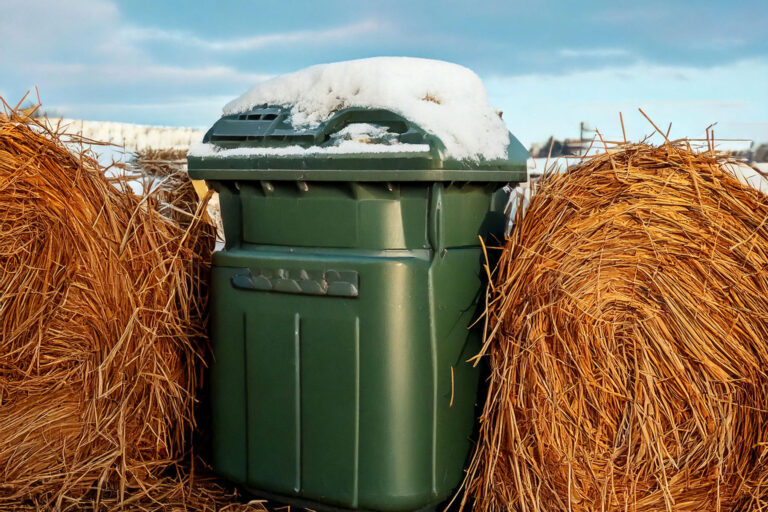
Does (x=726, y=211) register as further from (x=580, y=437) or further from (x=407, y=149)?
(x=407, y=149)

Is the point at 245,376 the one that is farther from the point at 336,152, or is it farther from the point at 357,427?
the point at 336,152

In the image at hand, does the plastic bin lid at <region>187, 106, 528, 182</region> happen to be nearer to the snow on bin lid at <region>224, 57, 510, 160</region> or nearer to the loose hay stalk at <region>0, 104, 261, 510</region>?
the snow on bin lid at <region>224, 57, 510, 160</region>

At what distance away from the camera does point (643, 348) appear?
2344mm

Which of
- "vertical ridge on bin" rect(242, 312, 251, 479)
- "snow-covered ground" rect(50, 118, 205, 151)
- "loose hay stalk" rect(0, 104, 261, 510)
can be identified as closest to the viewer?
"vertical ridge on bin" rect(242, 312, 251, 479)

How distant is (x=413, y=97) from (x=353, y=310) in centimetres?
66

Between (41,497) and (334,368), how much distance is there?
1.13 meters

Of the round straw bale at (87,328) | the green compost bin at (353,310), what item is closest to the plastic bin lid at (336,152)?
the green compost bin at (353,310)

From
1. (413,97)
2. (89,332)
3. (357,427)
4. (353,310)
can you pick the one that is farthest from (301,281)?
(89,332)

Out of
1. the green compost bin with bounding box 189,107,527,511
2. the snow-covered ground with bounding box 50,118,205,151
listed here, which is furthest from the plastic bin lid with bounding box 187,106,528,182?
the snow-covered ground with bounding box 50,118,205,151

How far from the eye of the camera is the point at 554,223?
240 cm

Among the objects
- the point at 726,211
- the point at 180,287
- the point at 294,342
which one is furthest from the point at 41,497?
the point at 726,211

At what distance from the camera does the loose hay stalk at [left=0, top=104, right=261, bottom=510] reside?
2756 millimetres

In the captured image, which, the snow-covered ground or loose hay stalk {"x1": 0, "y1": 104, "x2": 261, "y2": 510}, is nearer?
loose hay stalk {"x1": 0, "y1": 104, "x2": 261, "y2": 510}

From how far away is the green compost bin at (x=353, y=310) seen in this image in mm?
2334
